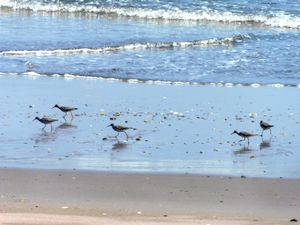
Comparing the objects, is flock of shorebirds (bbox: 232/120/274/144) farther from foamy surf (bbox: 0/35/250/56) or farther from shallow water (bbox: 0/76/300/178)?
foamy surf (bbox: 0/35/250/56)

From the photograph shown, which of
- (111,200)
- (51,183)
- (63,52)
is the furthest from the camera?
(63,52)

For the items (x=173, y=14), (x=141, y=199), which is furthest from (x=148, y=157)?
(x=173, y=14)

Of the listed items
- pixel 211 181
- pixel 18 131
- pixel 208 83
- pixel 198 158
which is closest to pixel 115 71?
pixel 208 83

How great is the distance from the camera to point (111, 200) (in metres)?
7.94

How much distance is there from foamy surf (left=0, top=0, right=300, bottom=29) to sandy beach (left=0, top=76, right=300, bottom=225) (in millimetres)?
12124

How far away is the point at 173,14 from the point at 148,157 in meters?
18.3

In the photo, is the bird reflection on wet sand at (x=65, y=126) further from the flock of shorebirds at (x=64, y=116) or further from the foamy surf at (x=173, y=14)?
the foamy surf at (x=173, y=14)

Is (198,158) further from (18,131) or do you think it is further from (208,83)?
(208,83)

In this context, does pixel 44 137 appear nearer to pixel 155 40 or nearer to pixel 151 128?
pixel 151 128

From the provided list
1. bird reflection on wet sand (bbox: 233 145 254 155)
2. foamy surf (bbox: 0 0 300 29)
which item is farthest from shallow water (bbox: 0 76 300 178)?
foamy surf (bbox: 0 0 300 29)

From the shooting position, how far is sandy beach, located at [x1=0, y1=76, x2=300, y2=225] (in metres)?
7.60

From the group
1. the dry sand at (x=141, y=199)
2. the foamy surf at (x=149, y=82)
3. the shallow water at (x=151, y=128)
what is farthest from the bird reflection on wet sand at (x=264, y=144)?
the foamy surf at (x=149, y=82)

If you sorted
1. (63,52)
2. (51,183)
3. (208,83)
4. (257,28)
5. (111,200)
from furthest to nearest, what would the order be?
1. (257,28)
2. (63,52)
3. (208,83)
4. (51,183)
5. (111,200)

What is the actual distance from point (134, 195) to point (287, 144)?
298 centimetres
